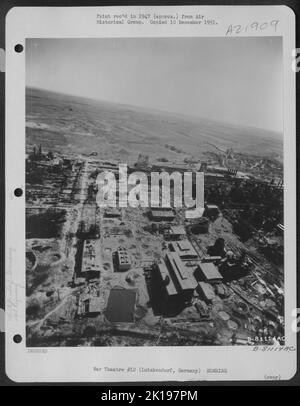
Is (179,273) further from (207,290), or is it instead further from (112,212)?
(112,212)

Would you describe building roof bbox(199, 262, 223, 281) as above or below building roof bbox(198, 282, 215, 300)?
above

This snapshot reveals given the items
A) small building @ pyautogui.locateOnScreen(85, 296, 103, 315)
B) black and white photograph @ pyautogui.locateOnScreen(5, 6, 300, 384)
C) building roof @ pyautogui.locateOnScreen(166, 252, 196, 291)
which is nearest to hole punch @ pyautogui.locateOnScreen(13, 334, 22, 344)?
black and white photograph @ pyautogui.locateOnScreen(5, 6, 300, 384)

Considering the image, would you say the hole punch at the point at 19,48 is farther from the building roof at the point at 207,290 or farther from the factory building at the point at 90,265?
the building roof at the point at 207,290

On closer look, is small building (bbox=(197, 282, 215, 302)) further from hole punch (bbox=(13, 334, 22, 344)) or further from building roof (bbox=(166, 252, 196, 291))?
hole punch (bbox=(13, 334, 22, 344))

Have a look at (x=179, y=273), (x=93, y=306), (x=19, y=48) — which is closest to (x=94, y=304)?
Result: (x=93, y=306)

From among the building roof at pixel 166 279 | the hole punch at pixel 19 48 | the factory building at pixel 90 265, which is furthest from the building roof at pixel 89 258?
the hole punch at pixel 19 48

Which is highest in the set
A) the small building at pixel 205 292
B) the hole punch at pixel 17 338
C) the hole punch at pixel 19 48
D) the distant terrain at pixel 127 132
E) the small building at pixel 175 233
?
the hole punch at pixel 19 48
